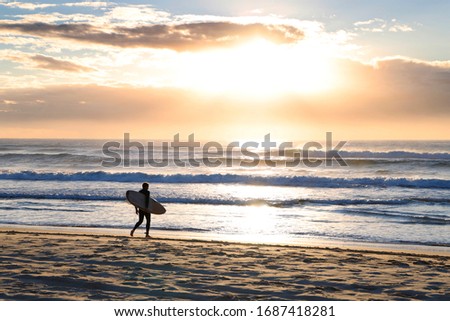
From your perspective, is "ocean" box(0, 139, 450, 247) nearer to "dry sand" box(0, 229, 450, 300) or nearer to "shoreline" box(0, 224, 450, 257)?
"shoreline" box(0, 224, 450, 257)

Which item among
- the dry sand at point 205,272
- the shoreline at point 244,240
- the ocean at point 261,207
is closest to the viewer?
the dry sand at point 205,272

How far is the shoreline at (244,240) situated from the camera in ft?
45.4

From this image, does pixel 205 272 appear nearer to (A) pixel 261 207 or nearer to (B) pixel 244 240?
(B) pixel 244 240

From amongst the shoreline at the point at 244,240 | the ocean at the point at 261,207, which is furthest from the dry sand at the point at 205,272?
the ocean at the point at 261,207

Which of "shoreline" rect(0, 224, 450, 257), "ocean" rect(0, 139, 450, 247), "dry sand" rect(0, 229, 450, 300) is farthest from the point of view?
"ocean" rect(0, 139, 450, 247)

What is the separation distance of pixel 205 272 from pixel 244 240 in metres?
4.98

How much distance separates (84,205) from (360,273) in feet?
53.5

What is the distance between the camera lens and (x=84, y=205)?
23.5 m

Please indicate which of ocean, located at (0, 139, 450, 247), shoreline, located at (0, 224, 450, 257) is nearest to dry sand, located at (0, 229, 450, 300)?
shoreline, located at (0, 224, 450, 257)

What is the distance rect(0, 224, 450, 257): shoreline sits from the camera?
45.4 feet

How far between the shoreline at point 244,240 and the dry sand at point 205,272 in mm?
702

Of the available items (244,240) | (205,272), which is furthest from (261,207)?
(205,272)

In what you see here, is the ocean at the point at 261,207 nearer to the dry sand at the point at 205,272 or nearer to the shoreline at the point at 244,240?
the shoreline at the point at 244,240

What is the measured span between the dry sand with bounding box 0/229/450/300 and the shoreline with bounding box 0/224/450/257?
2.30 ft
